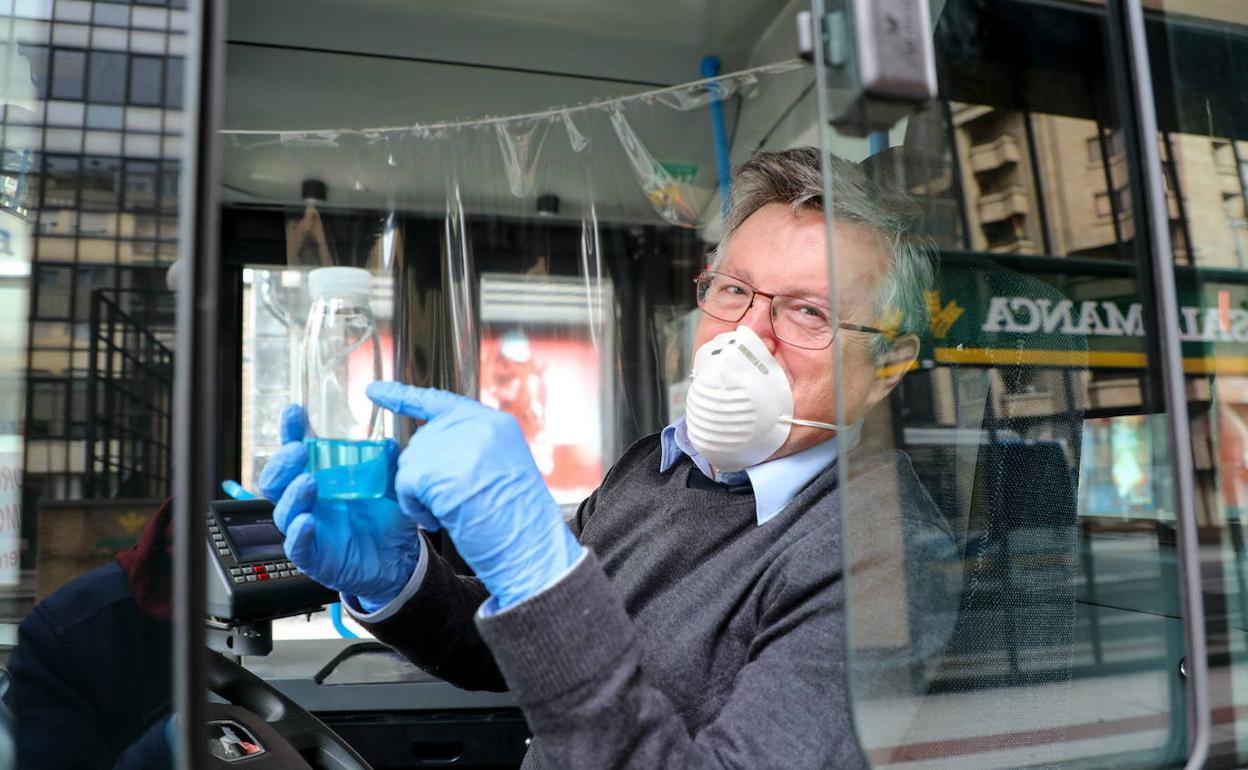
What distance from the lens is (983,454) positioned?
38.2 inches

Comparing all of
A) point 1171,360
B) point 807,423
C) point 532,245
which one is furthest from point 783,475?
point 532,245

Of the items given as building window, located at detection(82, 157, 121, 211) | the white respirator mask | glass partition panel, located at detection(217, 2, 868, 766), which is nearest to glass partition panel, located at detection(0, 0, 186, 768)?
building window, located at detection(82, 157, 121, 211)

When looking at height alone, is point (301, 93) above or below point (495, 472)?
above

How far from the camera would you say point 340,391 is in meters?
1.61

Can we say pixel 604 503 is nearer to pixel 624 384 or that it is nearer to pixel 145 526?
pixel 145 526

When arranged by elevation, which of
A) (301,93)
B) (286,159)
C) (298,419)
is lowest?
(298,419)

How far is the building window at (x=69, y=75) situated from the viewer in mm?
747

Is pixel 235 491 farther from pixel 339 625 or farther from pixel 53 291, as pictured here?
pixel 339 625

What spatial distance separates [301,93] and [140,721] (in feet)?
9.59

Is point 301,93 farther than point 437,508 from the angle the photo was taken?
Yes

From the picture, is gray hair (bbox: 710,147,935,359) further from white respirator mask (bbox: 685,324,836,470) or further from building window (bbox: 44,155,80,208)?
building window (bbox: 44,155,80,208)

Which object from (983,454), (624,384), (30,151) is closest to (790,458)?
(983,454)

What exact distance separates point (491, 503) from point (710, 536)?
47 cm

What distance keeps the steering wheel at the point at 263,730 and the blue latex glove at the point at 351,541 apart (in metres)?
0.23
